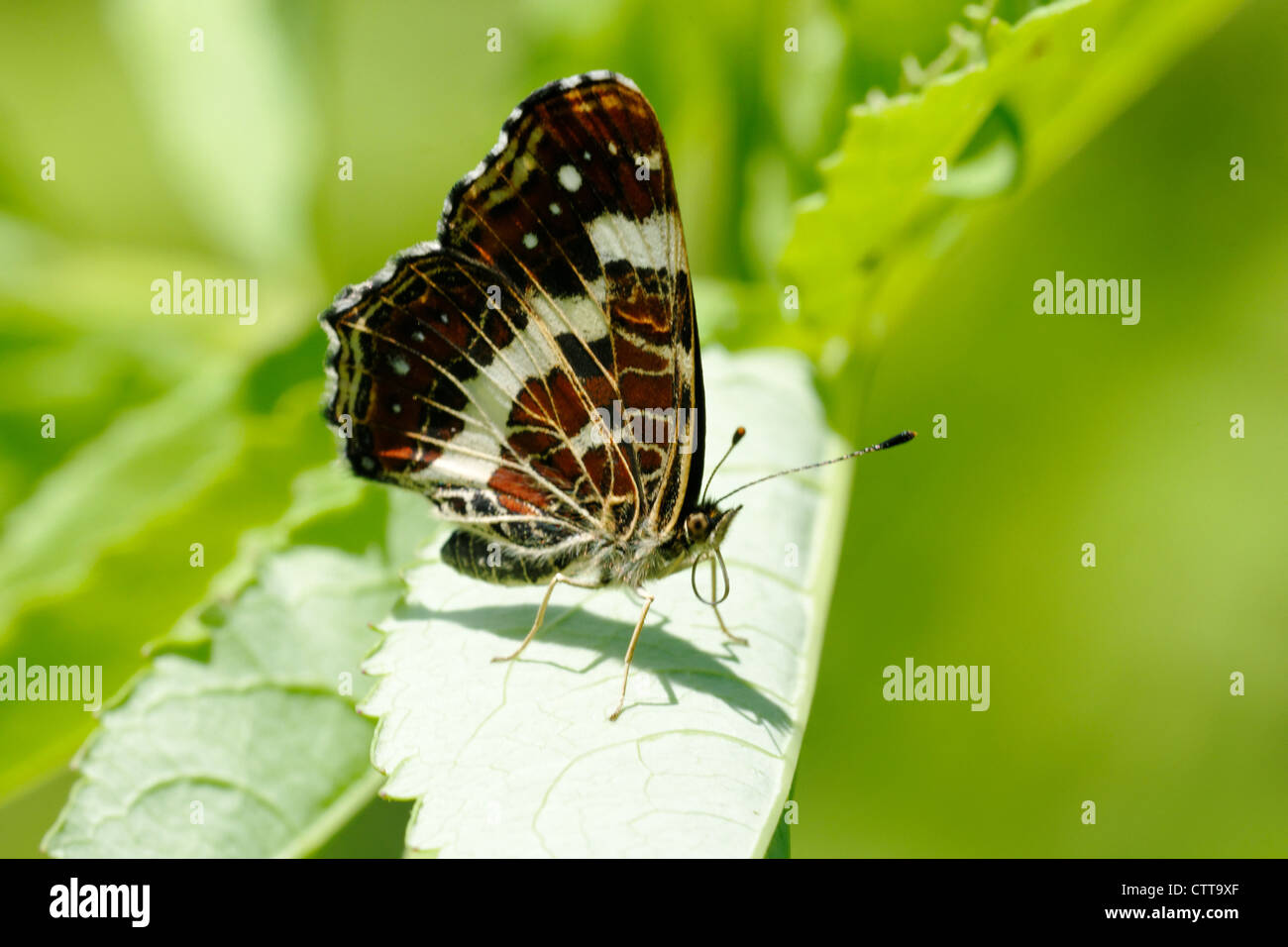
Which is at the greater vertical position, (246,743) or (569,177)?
(569,177)

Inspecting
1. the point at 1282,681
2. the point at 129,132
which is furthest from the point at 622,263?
the point at 129,132

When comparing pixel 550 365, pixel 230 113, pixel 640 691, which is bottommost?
pixel 640 691

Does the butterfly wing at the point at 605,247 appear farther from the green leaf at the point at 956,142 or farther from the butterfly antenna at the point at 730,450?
the green leaf at the point at 956,142

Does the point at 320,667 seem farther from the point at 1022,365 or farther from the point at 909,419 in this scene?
the point at 1022,365

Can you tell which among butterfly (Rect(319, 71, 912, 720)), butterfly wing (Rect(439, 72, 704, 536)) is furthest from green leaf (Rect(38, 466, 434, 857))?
butterfly wing (Rect(439, 72, 704, 536))
